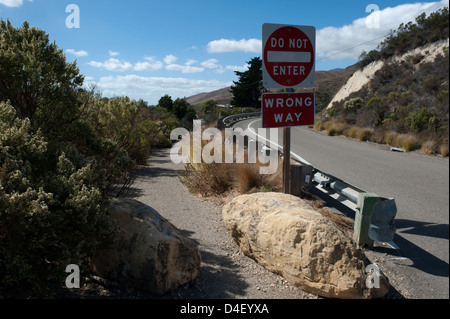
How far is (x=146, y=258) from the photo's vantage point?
10.4ft

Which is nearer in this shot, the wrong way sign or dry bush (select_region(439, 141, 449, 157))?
the wrong way sign

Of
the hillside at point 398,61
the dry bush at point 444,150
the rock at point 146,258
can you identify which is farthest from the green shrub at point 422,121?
the rock at point 146,258

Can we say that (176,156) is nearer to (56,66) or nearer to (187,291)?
(56,66)

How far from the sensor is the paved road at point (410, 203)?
3.31 metres

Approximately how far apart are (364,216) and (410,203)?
2197 mm

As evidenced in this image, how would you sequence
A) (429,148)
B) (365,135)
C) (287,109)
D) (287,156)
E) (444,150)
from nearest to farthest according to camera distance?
1. (287,109)
2. (287,156)
3. (444,150)
4. (429,148)
5. (365,135)

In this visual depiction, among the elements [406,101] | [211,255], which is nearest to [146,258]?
[211,255]

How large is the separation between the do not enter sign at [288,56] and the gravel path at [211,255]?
222cm

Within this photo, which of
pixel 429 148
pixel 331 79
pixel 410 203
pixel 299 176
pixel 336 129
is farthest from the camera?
pixel 331 79

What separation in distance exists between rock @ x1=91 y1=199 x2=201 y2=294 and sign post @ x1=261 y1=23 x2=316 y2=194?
197 centimetres

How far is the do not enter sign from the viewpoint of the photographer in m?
4.19

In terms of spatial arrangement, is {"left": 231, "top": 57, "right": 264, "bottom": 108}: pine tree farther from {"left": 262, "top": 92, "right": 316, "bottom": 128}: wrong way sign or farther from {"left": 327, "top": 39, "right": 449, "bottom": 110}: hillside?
{"left": 262, "top": 92, "right": 316, "bottom": 128}: wrong way sign

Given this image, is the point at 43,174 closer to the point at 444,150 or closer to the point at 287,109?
the point at 287,109

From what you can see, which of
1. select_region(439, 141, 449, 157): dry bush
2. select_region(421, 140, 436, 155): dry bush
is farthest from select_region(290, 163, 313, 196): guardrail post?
select_region(421, 140, 436, 155): dry bush
